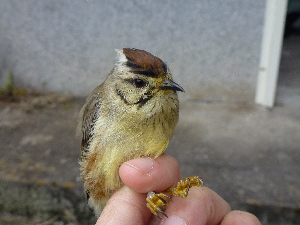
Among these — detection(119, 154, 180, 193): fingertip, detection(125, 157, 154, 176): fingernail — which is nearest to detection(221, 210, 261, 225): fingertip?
detection(119, 154, 180, 193): fingertip

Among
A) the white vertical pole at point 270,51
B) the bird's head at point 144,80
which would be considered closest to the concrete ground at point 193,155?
the white vertical pole at point 270,51

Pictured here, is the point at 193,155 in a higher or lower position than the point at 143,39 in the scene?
lower

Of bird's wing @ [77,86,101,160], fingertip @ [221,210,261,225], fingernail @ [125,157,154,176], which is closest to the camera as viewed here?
fingernail @ [125,157,154,176]

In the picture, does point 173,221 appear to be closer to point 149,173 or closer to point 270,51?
point 149,173

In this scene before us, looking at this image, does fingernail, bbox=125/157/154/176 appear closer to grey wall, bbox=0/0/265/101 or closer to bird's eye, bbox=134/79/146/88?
bird's eye, bbox=134/79/146/88

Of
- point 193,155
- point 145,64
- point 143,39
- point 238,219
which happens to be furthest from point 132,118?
point 143,39

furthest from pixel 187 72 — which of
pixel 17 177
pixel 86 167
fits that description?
pixel 86 167

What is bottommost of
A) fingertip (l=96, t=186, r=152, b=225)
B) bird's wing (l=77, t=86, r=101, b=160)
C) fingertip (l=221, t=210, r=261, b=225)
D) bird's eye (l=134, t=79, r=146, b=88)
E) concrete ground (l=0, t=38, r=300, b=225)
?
concrete ground (l=0, t=38, r=300, b=225)

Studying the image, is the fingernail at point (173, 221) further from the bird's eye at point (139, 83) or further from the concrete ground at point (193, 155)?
the concrete ground at point (193, 155)
